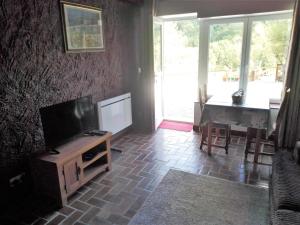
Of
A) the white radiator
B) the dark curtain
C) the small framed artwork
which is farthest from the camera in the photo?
the white radiator

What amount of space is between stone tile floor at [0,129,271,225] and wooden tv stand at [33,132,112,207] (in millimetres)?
117

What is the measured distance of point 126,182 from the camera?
2736 mm

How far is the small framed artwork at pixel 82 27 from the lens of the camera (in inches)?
110

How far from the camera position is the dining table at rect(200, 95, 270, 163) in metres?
2.89

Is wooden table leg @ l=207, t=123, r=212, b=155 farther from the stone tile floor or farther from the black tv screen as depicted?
the black tv screen

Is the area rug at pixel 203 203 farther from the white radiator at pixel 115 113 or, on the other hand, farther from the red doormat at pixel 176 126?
the red doormat at pixel 176 126

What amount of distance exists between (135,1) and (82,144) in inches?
99.2

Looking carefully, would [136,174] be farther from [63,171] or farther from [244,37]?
[244,37]

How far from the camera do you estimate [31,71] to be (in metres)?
2.44

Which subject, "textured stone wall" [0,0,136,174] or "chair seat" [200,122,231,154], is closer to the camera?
"textured stone wall" [0,0,136,174]

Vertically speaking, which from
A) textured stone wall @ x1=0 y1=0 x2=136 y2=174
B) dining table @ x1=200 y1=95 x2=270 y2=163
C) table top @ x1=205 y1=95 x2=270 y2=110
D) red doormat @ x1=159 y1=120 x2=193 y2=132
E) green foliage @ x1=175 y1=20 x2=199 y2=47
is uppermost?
green foliage @ x1=175 y1=20 x2=199 y2=47

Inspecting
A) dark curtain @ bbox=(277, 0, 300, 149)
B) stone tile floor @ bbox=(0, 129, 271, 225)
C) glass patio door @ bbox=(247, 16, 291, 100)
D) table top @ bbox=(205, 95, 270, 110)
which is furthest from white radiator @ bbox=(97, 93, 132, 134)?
dark curtain @ bbox=(277, 0, 300, 149)

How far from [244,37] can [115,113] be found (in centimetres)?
254

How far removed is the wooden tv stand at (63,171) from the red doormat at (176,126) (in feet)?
7.01
